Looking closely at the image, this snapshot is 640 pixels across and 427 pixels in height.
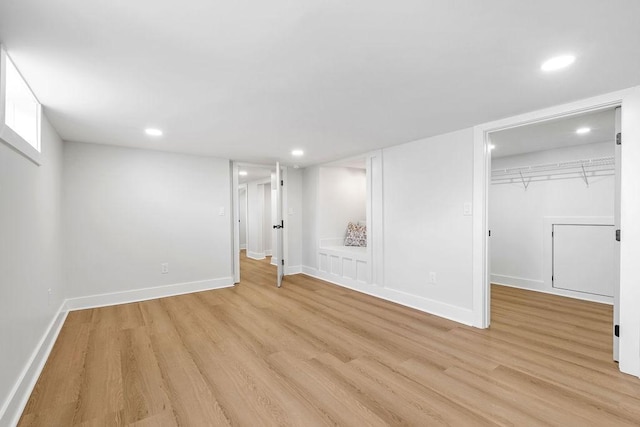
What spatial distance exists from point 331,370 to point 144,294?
124 inches

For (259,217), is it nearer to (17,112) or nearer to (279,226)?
(279,226)

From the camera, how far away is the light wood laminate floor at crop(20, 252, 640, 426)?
1753 mm

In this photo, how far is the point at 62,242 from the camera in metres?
3.59

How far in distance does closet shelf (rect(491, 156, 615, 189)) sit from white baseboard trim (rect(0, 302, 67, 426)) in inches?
230

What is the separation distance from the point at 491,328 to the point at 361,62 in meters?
2.87

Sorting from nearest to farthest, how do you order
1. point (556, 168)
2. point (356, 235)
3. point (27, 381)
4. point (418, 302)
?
point (27, 381) → point (418, 302) → point (556, 168) → point (356, 235)

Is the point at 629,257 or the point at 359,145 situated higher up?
the point at 359,145

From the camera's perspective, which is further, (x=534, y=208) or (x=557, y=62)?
(x=534, y=208)

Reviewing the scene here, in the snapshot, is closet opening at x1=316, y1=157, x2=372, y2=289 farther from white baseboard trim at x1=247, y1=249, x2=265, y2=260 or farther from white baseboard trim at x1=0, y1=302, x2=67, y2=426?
white baseboard trim at x1=0, y1=302, x2=67, y2=426

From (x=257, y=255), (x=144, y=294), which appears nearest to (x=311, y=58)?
(x=144, y=294)

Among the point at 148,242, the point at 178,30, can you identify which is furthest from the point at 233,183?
the point at 178,30

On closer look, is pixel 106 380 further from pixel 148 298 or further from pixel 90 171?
pixel 90 171

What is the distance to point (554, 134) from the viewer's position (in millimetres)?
3500

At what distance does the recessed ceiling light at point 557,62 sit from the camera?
68.0 inches
